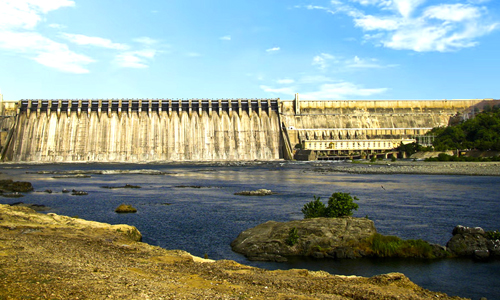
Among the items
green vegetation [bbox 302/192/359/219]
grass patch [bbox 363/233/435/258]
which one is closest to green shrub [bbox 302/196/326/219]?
green vegetation [bbox 302/192/359/219]

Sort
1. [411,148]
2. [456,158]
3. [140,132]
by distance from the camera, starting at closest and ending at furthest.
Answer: [456,158] < [140,132] < [411,148]

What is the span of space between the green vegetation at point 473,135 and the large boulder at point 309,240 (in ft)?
247

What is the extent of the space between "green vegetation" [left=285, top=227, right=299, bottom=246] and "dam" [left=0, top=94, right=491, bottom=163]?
87.4 metres

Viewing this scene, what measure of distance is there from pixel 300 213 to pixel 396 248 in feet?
35.2

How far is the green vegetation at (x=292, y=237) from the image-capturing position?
731 inches

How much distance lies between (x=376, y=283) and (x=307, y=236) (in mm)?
6409

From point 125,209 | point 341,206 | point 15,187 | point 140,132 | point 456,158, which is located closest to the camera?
point 341,206

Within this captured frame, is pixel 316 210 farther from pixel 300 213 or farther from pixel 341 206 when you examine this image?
pixel 300 213

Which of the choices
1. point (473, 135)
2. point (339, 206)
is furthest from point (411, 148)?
point (339, 206)

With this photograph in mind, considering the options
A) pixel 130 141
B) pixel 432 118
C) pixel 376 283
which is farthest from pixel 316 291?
pixel 432 118

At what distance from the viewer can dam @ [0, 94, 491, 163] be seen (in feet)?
337

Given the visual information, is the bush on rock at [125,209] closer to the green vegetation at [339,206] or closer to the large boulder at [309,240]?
the large boulder at [309,240]

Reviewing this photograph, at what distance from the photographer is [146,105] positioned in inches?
4318

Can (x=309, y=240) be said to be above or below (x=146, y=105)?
below
